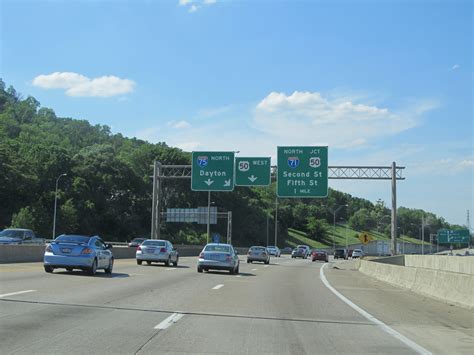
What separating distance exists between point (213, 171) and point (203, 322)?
34.7 meters

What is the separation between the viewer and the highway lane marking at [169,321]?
10444 millimetres

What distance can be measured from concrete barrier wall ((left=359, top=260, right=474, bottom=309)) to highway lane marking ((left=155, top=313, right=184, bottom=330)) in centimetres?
804

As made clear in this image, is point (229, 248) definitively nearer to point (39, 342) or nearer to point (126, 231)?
point (39, 342)

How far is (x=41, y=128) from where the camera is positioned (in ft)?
439

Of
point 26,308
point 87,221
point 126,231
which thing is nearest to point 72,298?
point 26,308

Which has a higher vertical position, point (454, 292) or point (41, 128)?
point (41, 128)

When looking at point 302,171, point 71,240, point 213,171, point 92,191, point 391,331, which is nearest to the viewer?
point 391,331

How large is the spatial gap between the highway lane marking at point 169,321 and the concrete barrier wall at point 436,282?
26.4 ft

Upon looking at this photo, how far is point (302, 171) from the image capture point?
4388 centimetres

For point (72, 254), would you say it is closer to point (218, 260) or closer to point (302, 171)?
point (218, 260)

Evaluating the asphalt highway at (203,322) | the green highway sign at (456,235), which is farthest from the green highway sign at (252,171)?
the green highway sign at (456,235)

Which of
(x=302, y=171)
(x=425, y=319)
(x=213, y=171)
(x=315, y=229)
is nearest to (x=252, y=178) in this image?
(x=213, y=171)

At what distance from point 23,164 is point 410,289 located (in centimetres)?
7697

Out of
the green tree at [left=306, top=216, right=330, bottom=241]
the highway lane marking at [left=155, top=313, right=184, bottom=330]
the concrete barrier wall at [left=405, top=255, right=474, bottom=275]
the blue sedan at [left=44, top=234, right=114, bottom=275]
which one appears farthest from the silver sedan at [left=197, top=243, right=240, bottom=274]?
the green tree at [left=306, top=216, right=330, bottom=241]
